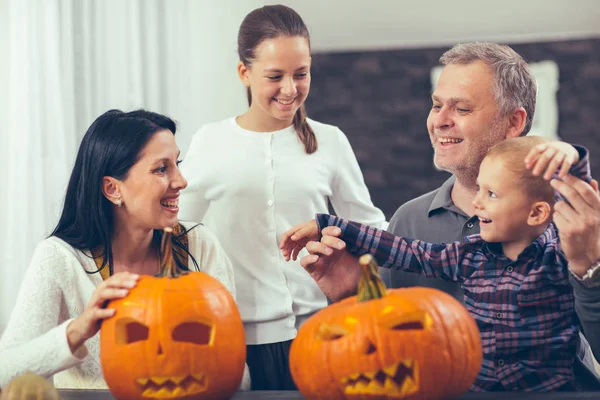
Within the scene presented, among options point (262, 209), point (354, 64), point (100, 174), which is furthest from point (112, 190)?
point (354, 64)

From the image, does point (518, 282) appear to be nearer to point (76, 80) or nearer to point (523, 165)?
point (523, 165)

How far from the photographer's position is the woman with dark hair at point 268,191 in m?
2.03

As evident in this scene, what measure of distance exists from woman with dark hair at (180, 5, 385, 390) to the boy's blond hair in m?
0.77

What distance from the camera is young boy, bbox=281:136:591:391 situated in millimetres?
1349

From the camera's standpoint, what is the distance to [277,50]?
205 centimetres

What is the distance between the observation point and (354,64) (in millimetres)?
3875

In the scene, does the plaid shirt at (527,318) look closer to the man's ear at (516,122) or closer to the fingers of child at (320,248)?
the fingers of child at (320,248)

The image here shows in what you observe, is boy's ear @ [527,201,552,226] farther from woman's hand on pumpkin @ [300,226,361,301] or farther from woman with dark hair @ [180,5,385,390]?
woman with dark hair @ [180,5,385,390]

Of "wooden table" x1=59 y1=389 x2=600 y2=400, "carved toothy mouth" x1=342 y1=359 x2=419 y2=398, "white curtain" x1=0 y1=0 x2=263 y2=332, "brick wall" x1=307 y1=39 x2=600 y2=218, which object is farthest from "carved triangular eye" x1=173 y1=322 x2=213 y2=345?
"brick wall" x1=307 y1=39 x2=600 y2=218

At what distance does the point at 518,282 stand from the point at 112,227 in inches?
36.4

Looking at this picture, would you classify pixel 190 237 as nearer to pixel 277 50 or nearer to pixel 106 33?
pixel 277 50

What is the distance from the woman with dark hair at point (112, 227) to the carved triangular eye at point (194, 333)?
18.6 inches

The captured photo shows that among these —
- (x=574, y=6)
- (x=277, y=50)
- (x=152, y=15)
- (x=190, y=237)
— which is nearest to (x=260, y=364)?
(x=190, y=237)

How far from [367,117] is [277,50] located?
1889 millimetres
